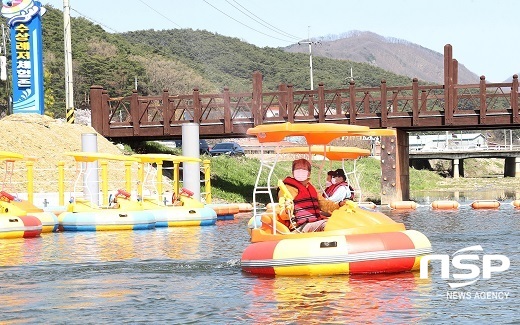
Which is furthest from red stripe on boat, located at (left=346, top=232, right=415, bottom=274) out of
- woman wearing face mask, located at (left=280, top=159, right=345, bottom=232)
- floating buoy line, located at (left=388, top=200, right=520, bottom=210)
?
floating buoy line, located at (left=388, top=200, right=520, bottom=210)

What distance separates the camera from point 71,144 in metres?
50.1

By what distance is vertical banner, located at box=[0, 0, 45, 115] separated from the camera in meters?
49.1

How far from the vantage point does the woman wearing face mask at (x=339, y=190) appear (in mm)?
21031

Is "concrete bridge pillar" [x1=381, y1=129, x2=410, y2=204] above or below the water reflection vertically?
above

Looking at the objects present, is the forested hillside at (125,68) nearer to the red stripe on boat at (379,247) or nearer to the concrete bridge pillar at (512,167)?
the concrete bridge pillar at (512,167)

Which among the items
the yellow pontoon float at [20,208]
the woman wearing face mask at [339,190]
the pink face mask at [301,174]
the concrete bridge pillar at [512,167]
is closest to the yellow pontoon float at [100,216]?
the yellow pontoon float at [20,208]

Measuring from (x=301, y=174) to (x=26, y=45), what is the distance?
105 feet

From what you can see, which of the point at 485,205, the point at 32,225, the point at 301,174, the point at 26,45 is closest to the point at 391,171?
the point at 485,205

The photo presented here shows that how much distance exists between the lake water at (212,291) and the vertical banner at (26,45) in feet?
79.2

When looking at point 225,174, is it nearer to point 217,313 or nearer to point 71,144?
point 71,144

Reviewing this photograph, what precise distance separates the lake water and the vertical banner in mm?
24145

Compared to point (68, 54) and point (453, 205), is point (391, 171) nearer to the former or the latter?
point (453, 205)

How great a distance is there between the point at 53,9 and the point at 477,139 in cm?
6613

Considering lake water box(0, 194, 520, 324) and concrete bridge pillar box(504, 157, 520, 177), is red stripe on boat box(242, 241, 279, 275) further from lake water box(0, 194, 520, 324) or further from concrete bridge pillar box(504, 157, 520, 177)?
concrete bridge pillar box(504, 157, 520, 177)
